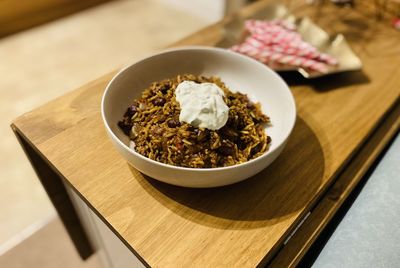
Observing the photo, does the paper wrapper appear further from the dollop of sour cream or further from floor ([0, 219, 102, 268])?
floor ([0, 219, 102, 268])

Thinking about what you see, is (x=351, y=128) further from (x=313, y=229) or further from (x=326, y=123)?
(x=313, y=229)

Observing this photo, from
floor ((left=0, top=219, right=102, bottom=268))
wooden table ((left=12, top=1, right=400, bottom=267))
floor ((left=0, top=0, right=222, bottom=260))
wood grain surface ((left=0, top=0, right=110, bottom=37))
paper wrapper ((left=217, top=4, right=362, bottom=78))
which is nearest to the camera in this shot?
wooden table ((left=12, top=1, right=400, bottom=267))

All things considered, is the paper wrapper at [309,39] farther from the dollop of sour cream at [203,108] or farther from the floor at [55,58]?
the floor at [55,58]

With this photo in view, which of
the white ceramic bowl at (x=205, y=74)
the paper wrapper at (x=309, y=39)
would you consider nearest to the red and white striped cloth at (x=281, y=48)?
the paper wrapper at (x=309, y=39)

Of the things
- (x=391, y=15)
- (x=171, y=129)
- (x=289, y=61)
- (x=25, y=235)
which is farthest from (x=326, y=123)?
(x=25, y=235)

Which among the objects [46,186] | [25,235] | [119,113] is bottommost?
[25,235]

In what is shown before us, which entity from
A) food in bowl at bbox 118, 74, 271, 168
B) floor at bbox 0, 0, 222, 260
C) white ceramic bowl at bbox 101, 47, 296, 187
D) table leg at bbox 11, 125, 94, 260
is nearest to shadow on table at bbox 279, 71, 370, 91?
white ceramic bowl at bbox 101, 47, 296, 187
